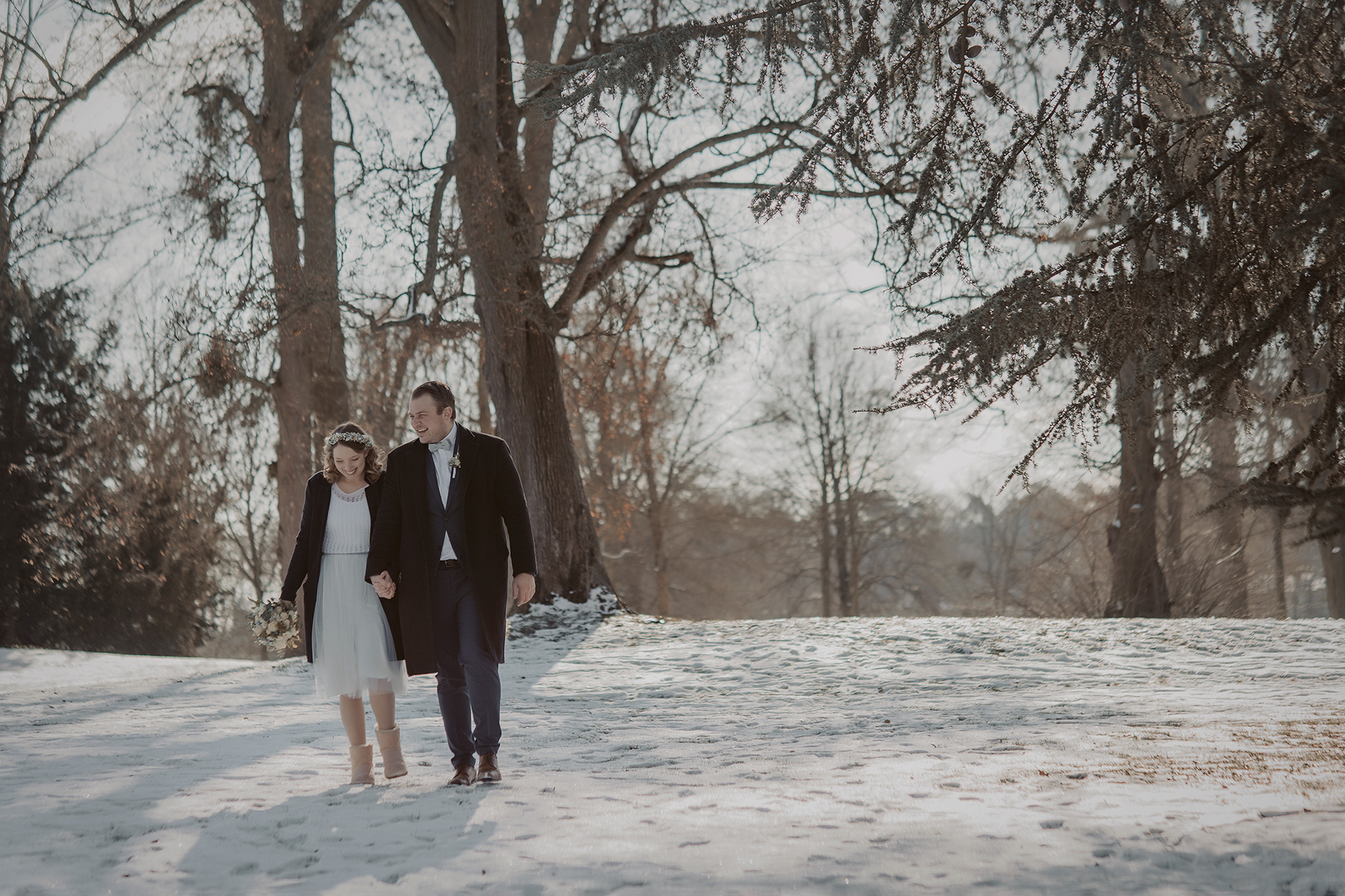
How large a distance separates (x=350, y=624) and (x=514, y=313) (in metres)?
8.86

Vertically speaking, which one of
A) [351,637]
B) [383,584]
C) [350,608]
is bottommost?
[351,637]

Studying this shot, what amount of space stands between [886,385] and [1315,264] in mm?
26048

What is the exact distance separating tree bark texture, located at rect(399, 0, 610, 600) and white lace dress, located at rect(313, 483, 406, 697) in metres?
8.18

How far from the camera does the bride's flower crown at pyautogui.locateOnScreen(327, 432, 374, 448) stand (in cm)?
528

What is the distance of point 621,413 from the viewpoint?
18.9m

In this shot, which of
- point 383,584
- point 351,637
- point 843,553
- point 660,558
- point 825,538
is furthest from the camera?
point 825,538

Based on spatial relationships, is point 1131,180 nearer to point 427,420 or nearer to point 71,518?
point 427,420

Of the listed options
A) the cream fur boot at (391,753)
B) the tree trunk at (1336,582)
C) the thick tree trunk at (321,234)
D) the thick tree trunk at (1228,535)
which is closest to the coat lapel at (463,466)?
the cream fur boot at (391,753)

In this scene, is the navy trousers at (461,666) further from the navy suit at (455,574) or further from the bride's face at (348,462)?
the bride's face at (348,462)

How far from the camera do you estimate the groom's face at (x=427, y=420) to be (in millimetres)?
5105

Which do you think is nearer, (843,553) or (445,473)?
(445,473)

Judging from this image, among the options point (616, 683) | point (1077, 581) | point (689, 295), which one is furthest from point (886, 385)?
point (616, 683)

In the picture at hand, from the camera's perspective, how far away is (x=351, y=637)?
5109mm

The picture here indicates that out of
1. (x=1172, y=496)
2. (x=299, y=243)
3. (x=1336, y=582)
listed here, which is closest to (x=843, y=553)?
(x=1172, y=496)
